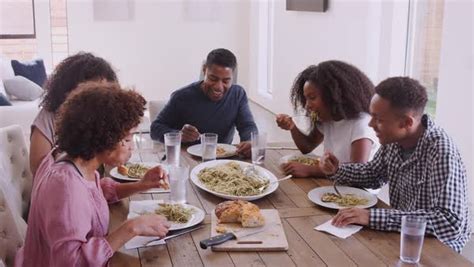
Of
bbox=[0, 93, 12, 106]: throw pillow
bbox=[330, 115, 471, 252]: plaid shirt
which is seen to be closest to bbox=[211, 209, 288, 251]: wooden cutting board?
bbox=[330, 115, 471, 252]: plaid shirt

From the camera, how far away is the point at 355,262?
138cm

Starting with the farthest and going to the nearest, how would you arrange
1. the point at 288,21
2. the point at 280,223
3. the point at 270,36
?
1. the point at 270,36
2. the point at 288,21
3. the point at 280,223

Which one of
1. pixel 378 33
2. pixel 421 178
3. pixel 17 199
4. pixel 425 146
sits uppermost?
pixel 378 33

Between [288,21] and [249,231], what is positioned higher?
[288,21]

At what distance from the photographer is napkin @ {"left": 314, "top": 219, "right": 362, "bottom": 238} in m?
1.55

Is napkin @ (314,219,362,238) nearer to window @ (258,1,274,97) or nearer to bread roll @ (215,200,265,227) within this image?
bread roll @ (215,200,265,227)

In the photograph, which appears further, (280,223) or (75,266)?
(280,223)

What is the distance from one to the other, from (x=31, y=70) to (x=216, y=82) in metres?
4.14

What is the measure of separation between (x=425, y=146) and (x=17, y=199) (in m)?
1.50

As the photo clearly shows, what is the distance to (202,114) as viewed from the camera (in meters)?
2.92

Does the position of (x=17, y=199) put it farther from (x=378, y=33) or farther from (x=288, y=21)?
(x=288, y=21)

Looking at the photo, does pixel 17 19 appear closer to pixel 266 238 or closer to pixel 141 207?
pixel 141 207

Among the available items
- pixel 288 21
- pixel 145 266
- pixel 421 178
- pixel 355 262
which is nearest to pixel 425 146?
pixel 421 178

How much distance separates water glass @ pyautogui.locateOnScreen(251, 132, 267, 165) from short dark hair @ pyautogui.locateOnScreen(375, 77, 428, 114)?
65 cm
